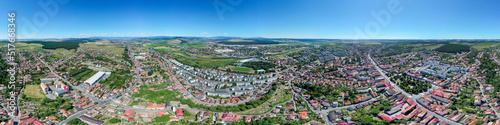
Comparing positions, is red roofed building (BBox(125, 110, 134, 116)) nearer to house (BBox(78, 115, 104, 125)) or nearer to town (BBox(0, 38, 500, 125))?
town (BBox(0, 38, 500, 125))

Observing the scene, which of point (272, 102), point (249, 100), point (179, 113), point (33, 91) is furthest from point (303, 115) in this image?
point (33, 91)

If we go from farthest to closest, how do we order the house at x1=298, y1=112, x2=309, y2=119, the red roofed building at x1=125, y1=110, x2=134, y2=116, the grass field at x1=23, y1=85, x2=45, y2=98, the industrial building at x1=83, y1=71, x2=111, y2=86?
the industrial building at x1=83, y1=71, x2=111, y2=86 → the grass field at x1=23, y1=85, x2=45, y2=98 → the red roofed building at x1=125, y1=110, x2=134, y2=116 → the house at x1=298, y1=112, x2=309, y2=119

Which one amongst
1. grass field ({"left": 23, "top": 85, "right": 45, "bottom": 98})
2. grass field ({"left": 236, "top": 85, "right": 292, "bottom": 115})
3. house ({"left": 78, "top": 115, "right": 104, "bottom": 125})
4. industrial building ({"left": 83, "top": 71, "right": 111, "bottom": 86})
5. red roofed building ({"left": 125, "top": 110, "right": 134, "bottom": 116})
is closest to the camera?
house ({"left": 78, "top": 115, "right": 104, "bottom": 125})

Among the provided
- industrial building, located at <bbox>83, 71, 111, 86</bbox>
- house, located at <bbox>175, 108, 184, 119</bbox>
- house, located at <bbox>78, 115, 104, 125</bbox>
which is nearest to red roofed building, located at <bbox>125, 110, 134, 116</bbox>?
house, located at <bbox>78, 115, 104, 125</bbox>

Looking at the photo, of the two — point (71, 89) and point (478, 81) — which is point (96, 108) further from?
point (478, 81)

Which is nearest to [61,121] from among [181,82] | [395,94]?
[181,82]

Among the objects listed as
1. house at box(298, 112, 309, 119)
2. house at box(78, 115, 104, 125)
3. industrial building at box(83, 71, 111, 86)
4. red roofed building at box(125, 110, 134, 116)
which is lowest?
house at box(78, 115, 104, 125)
